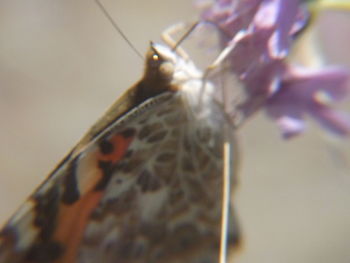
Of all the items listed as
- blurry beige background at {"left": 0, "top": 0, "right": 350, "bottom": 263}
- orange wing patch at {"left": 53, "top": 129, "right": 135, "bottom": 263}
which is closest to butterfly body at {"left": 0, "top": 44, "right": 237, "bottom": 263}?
orange wing patch at {"left": 53, "top": 129, "right": 135, "bottom": 263}

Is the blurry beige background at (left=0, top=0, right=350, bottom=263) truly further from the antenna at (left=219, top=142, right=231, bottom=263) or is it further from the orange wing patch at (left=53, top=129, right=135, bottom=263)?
the orange wing patch at (left=53, top=129, right=135, bottom=263)

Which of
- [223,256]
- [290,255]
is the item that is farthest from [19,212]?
[290,255]

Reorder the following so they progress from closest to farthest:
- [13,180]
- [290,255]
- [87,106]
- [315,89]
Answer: [315,89] → [290,255] → [13,180] → [87,106]

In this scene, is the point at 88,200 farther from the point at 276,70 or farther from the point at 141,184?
the point at 276,70

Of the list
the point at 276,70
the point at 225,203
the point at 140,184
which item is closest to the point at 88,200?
the point at 140,184

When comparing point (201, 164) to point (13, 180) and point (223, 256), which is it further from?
point (13, 180)

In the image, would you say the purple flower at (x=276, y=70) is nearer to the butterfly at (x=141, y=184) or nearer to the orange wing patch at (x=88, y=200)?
the butterfly at (x=141, y=184)
